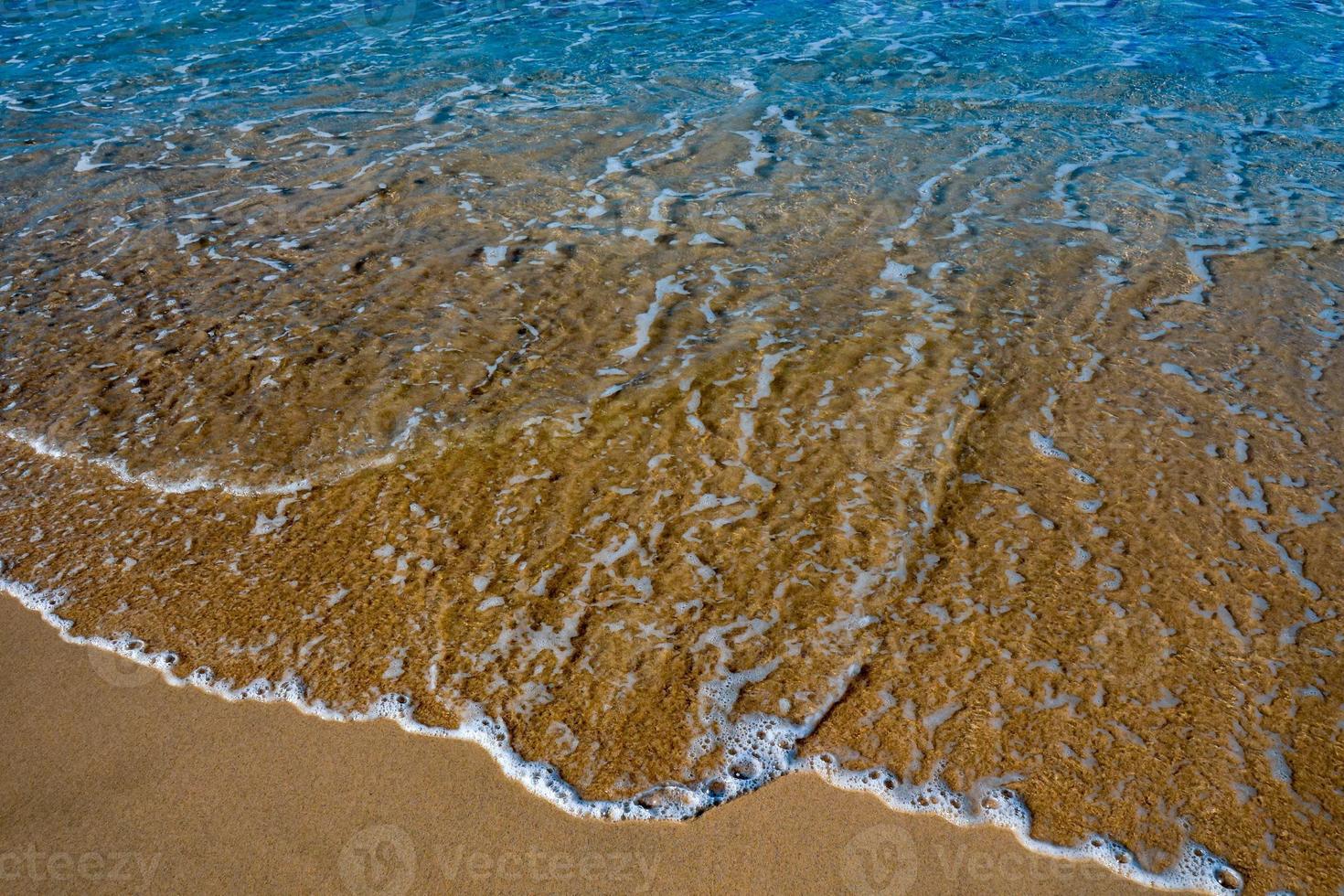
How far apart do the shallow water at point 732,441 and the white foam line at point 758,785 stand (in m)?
0.01

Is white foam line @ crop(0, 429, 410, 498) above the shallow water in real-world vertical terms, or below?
above

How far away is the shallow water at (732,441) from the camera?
285cm

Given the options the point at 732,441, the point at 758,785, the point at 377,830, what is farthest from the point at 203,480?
the point at 758,785

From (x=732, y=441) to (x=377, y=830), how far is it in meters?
2.10

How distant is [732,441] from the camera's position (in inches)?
159

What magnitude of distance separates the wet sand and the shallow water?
100mm

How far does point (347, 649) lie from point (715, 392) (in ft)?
6.57

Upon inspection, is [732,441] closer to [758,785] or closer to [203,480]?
[758,785]

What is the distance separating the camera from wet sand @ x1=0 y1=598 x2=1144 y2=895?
2480 millimetres

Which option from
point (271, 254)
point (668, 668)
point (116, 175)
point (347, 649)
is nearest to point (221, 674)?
point (347, 649)

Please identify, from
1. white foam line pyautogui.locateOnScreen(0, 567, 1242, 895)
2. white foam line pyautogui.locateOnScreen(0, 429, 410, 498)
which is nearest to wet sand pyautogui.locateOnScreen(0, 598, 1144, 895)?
white foam line pyautogui.locateOnScreen(0, 567, 1242, 895)

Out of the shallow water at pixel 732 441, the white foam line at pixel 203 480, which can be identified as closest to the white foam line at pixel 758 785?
the shallow water at pixel 732 441

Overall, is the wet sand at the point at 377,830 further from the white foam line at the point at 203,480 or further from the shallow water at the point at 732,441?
the white foam line at the point at 203,480

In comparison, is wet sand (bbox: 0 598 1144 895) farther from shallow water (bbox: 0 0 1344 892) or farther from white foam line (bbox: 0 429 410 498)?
white foam line (bbox: 0 429 410 498)
